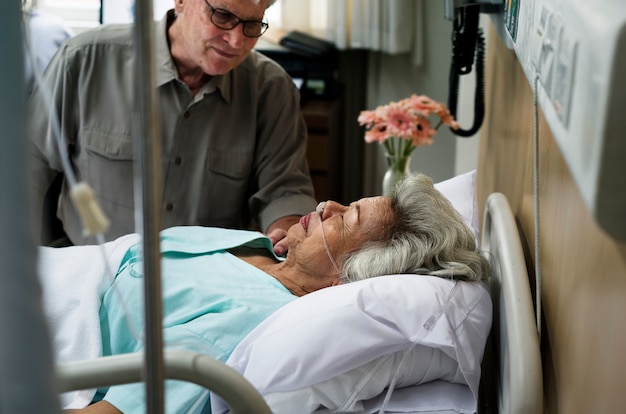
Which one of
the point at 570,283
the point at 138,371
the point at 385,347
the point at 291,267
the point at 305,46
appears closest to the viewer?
the point at 138,371

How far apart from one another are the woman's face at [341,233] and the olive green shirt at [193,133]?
0.46 metres

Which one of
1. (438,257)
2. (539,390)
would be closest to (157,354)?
(539,390)

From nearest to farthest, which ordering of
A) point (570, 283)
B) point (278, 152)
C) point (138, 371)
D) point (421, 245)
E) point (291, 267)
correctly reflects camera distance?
1. point (138, 371)
2. point (570, 283)
3. point (421, 245)
4. point (291, 267)
5. point (278, 152)

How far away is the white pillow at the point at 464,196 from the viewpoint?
1.69 metres

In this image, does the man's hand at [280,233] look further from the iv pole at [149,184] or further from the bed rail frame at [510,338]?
the iv pole at [149,184]

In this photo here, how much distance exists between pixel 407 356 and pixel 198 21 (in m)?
1.03

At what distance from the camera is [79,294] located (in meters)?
1.47

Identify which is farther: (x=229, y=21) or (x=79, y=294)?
(x=229, y=21)

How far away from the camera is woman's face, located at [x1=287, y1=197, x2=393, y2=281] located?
146 centimetres

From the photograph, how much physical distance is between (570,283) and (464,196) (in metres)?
0.81

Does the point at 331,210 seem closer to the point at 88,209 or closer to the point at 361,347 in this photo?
the point at 361,347

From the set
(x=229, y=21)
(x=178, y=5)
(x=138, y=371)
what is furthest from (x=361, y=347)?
(x=178, y=5)

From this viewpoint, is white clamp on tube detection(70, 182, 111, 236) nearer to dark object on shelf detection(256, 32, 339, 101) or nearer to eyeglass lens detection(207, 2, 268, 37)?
eyeglass lens detection(207, 2, 268, 37)

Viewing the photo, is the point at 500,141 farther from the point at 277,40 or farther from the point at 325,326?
the point at 277,40
